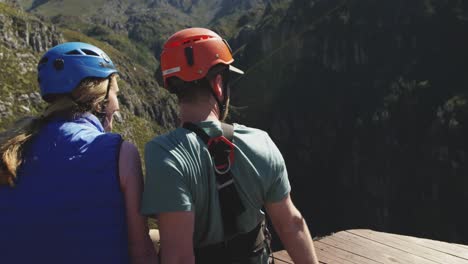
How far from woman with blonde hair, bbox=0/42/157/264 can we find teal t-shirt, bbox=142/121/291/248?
0.26 m

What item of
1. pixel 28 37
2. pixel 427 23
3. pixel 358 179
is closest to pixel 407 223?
pixel 358 179

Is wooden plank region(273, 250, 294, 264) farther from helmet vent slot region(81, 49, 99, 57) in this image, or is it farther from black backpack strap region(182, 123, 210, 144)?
helmet vent slot region(81, 49, 99, 57)

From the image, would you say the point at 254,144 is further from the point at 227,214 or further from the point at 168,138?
the point at 168,138

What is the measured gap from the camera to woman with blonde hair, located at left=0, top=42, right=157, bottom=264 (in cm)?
385

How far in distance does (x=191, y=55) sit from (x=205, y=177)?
1199 millimetres

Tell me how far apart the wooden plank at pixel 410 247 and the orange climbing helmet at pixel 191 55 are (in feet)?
19.5

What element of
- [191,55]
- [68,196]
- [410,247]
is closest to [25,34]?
[410,247]

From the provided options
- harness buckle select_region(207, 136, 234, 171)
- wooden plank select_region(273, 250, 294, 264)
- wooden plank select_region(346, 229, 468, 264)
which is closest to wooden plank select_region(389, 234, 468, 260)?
wooden plank select_region(346, 229, 468, 264)

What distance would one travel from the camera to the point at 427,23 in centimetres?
17625

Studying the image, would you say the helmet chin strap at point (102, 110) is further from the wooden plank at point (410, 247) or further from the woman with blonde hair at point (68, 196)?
the wooden plank at point (410, 247)

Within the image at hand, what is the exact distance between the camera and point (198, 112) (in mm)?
4316

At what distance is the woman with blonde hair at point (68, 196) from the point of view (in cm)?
385

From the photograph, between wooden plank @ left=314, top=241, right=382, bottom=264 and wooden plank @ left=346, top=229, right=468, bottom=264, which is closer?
wooden plank @ left=314, top=241, right=382, bottom=264

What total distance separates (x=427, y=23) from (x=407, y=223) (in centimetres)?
8175
